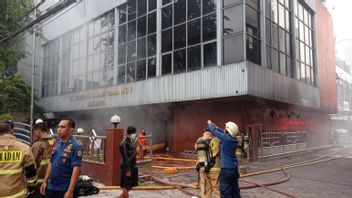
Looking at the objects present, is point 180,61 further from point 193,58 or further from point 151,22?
point 151,22

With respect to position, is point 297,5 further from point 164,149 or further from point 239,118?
point 164,149

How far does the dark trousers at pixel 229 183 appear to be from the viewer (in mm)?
5484

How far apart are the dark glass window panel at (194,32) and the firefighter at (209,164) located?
10.9 metres

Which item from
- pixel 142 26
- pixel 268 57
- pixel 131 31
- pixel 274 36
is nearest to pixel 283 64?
pixel 274 36

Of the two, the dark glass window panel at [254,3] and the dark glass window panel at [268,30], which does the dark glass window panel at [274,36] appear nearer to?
the dark glass window panel at [268,30]

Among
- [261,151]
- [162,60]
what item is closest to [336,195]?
[261,151]

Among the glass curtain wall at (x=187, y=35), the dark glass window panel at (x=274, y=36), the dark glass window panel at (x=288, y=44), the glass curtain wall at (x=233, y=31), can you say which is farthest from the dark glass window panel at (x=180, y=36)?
the dark glass window panel at (x=288, y=44)

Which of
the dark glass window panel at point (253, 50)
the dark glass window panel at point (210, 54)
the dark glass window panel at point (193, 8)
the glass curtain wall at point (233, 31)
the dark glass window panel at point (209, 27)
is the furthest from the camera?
the dark glass window panel at point (193, 8)

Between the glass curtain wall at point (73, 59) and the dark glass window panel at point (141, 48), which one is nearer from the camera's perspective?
the dark glass window panel at point (141, 48)

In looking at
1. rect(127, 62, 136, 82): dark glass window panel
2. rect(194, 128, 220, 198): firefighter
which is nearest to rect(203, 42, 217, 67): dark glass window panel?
rect(127, 62, 136, 82): dark glass window panel

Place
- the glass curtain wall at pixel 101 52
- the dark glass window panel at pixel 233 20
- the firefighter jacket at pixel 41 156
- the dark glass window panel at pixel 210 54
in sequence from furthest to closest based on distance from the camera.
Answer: the glass curtain wall at pixel 101 52, the dark glass window panel at pixel 210 54, the dark glass window panel at pixel 233 20, the firefighter jacket at pixel 41 156

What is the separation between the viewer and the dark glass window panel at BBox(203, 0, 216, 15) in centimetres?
1616

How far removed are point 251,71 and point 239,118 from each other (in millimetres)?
2832

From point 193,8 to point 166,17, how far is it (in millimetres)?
2113
